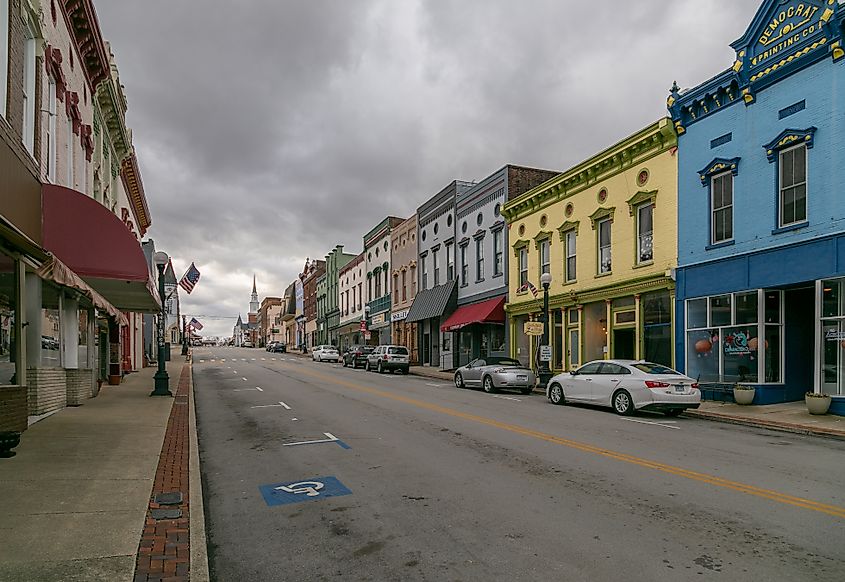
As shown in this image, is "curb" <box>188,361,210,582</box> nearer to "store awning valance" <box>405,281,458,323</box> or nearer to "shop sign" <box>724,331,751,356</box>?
"shop sign" <box>724,331,751,356</box>

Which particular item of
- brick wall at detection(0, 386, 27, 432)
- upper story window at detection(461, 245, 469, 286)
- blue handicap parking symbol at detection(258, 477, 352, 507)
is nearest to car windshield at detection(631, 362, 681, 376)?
blue handicap parking symbol at detection(258, 477, 352, 507)

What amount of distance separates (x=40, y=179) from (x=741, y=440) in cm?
1419

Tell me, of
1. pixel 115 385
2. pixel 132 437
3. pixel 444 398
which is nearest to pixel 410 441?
pixel 132 437

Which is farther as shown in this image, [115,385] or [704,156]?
[115,385]

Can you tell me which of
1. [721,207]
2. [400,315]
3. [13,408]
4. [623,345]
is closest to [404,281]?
[400,315]

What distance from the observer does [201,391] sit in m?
22.5

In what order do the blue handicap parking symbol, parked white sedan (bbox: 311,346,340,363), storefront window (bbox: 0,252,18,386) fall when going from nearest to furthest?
the blue handicap parking symbol, storefront window (bbox: 0,252,18,386), parked white sedan (bbox: 311,346,340,363)

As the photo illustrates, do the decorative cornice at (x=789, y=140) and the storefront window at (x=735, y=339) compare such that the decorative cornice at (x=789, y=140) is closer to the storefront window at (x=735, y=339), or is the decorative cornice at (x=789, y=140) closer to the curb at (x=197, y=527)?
the storefront window at (x=735, y=339)

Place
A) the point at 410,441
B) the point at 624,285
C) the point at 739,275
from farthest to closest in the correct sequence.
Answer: the point at 624,285
the point at 739,275
the point at 410,441

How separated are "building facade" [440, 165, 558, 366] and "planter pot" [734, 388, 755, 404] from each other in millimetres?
14346

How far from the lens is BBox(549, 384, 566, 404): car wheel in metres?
17.8

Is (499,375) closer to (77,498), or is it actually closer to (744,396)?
(744,396)

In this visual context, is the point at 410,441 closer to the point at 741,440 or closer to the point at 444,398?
the point at 741,440

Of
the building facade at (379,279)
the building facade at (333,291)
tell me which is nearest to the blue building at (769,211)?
the building facade at (379,279)
